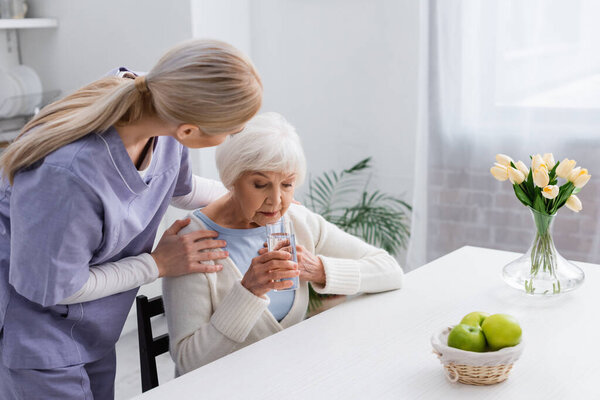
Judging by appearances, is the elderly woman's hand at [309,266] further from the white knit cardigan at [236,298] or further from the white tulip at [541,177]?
the white tulip at [541,177]

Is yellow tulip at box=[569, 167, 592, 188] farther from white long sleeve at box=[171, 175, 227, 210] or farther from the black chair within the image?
the black chair

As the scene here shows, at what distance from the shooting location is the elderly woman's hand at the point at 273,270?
61.4 inches

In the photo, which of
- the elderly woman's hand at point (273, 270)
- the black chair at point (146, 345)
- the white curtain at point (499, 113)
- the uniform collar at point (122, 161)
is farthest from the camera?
the white curtain at point (499, 113)

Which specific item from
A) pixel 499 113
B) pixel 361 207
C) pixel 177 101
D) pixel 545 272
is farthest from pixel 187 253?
pixel 499 113

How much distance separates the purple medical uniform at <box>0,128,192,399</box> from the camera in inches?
52.9

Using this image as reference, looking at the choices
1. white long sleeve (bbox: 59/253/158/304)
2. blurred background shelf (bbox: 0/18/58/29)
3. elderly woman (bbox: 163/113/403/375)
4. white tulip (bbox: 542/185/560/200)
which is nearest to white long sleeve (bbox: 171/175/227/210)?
elderly woman (bbox: 163/113/403/375)

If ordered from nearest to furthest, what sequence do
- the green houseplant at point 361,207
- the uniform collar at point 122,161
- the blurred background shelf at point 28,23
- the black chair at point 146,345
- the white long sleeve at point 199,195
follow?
the uniform collar at point 122,161 < the black chair at point 146,345 < the white long sleeve at point 199,195 < the green houseplant at point 361,207 < the blurred background shelf at point 28,23

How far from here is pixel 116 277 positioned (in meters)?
1.50

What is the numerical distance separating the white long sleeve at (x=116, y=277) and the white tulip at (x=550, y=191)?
Result: 918mm

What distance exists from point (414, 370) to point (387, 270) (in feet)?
1.52

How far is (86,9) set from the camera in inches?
136

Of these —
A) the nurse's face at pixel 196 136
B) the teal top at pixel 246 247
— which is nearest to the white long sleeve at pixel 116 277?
the teal top at pixel 246 247

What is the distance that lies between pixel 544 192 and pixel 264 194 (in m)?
0.66

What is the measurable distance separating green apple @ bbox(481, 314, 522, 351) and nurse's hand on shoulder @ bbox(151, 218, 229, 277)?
67cm
